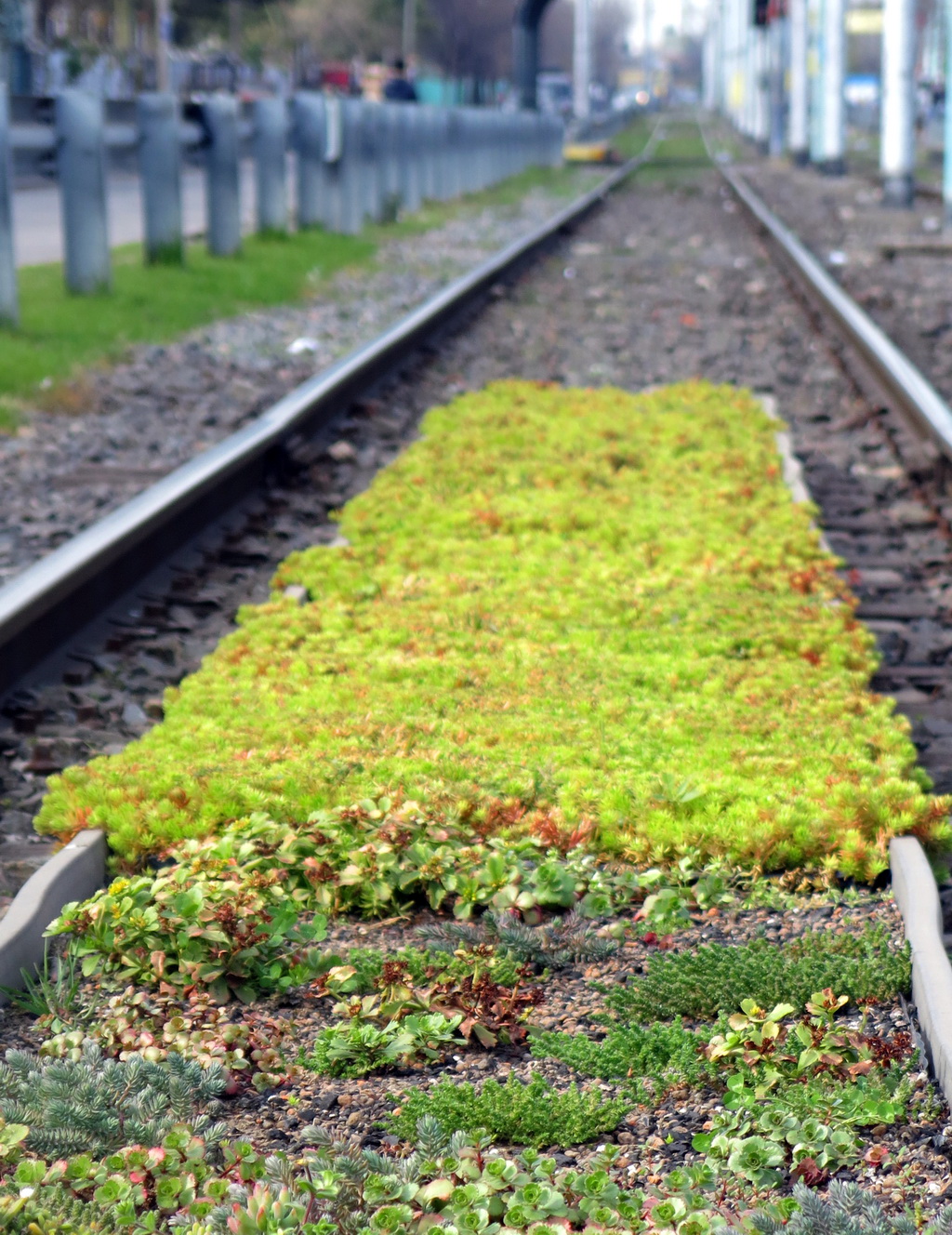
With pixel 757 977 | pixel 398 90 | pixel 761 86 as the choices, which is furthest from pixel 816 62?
pixel 757 977

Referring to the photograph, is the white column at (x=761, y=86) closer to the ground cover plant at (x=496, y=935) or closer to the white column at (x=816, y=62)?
the white column at (x=816, y=62)

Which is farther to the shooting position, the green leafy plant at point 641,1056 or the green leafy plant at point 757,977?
the green leafy plant at point 757,977

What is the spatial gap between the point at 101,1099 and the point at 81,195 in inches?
398

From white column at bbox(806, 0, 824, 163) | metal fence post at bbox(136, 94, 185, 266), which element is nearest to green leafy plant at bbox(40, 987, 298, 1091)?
metal fence post at bbox(136, 94, 185, 266)

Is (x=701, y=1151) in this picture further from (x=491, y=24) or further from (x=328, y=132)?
(x=491, y=24)

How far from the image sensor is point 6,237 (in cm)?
977

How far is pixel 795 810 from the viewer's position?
11.5 ft

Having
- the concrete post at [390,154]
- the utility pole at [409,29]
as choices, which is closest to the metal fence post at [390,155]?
the concrete post at [390,154]

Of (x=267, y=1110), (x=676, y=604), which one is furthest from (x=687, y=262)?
(x=267, y=1110)

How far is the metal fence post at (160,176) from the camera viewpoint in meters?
13.5

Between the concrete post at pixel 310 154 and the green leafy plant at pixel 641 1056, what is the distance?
16.7 metres

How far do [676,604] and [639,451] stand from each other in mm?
2372

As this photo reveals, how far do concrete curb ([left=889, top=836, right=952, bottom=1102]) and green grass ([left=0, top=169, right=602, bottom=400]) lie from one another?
5.52m

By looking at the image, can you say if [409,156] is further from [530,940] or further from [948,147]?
[530,940]
